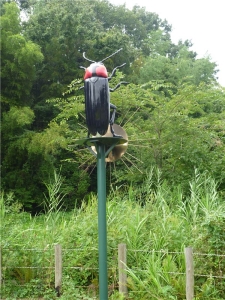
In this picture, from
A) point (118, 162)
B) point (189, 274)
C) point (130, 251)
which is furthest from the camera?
point (118, 162)

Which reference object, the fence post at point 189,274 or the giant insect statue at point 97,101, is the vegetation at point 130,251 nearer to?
the fence post at point 189,274

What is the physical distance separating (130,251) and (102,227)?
148 centimetres

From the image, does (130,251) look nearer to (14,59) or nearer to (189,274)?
(189,274)

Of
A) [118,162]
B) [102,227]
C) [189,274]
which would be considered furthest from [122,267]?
[118,162]

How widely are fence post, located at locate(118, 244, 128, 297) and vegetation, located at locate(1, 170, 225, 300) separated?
2.8 inches

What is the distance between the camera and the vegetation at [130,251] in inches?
144

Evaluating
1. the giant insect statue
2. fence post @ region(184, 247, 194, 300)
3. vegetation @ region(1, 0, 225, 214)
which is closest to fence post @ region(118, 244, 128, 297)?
fence post @ region(184, 247, 194, 300)

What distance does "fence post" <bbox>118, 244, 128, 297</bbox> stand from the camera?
3.89 meters

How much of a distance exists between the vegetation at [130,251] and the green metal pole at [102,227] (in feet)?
2.79

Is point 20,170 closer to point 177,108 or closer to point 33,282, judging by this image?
point 177,108

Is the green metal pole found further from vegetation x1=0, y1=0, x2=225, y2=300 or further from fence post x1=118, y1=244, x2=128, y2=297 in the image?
fence post x1=118, y1=244, x2=128, y2=297

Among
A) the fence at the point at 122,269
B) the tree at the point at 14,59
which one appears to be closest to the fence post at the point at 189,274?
the fence at the point at 122,269

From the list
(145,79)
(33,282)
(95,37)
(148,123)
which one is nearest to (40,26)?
(95,37)

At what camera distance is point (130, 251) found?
4.24m
